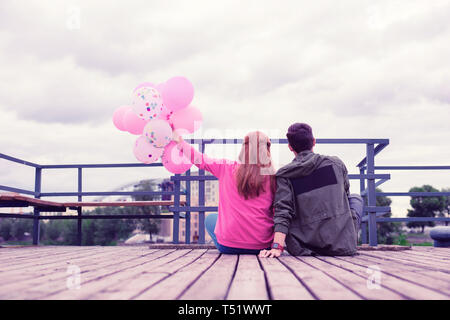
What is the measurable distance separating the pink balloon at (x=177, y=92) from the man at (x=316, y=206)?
1.05 metres

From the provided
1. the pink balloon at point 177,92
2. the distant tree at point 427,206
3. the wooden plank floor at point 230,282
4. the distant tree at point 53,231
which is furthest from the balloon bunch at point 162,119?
the distant tree at point 53,231

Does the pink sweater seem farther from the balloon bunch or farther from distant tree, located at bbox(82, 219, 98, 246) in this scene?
distant tree, located at bbox(82, 219, 98, 246)

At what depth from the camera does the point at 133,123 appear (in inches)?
144

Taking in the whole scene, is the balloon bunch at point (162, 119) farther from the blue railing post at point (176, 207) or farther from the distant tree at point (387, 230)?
the distant tree at point (387, 230)

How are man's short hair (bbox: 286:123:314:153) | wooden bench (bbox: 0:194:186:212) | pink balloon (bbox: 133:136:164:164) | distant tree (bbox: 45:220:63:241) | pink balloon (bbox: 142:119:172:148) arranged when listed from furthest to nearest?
distant tree (bbox: 45:220:63:241), wooden bench (bbox: 0:194:186:212), pink balloon (bbox: 133:136:164:164), pink balloon (bbox: 142:119:172:148), man's short hair (bbox: 286:123:314:153)

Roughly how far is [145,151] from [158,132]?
287 millimetres

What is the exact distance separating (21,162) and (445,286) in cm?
526

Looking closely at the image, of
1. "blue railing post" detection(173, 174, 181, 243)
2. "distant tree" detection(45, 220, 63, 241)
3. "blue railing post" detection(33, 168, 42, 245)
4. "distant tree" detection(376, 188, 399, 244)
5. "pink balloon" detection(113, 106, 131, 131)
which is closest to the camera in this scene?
"pink balloon" detection(113, 106, 131, 131)

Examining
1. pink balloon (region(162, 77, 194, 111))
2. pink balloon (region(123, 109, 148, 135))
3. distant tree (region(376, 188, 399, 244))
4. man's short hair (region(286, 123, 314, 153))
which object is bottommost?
distant tree (region(376, 188, 399, 244))

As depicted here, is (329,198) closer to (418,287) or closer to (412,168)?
(418,287)

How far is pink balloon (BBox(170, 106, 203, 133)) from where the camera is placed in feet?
11.7

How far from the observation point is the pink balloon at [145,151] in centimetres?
350

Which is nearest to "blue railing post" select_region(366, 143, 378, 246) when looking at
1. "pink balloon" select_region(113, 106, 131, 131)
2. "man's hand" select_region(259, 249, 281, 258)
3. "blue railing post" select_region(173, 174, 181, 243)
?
"man's hand" select_region(259, 249, 281, 258)
